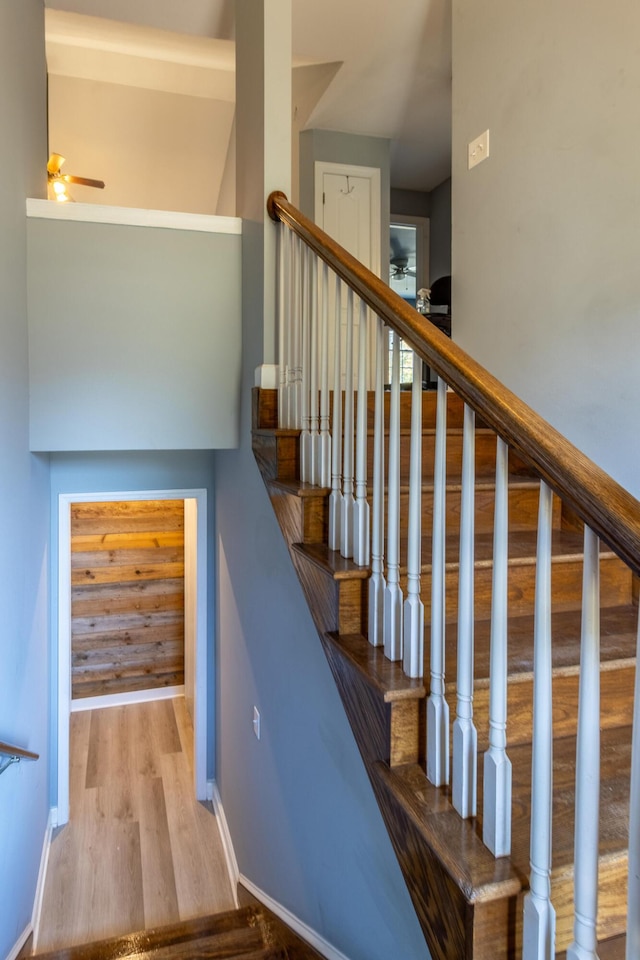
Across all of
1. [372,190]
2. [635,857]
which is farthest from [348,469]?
[372,190]

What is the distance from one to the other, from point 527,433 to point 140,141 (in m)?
4.70

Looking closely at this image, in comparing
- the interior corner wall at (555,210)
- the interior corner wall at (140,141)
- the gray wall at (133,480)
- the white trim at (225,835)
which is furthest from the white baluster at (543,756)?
the interior corner wall at (140,141)

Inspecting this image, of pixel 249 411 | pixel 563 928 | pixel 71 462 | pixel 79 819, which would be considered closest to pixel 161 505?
pixel 71 462

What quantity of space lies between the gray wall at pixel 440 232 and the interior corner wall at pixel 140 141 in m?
1.89

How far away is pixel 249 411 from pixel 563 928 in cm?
200

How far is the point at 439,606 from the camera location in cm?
118

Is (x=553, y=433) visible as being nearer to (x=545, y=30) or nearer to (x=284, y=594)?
(x=284, y=594)

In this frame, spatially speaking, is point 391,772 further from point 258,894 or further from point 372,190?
point 372,190

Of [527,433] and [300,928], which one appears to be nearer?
[527,433]

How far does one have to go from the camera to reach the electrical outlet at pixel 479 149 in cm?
265

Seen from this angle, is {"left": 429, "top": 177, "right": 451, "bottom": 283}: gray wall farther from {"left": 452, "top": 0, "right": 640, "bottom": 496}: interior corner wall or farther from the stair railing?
the stair railing

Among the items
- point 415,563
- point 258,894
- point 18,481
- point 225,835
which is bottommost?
point 225,835

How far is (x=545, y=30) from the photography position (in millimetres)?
2299

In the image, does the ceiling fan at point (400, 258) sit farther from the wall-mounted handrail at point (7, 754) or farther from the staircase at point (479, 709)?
the wall-mounted handrail at point (7, 754)
